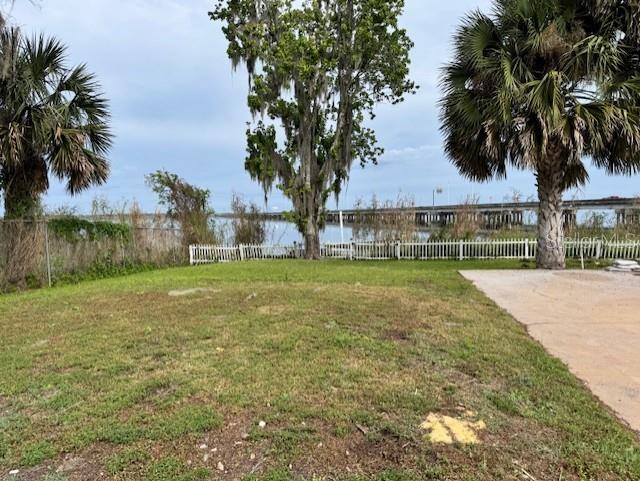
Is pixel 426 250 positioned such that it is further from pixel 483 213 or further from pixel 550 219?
pixel 550 219

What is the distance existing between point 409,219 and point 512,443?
14.0 metres

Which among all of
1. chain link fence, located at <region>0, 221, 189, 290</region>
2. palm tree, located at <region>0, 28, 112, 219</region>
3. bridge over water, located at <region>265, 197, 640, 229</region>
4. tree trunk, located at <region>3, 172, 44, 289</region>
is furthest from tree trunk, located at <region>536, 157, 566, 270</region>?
tree trunk, located at <region>3, 172, 44, 289</region>

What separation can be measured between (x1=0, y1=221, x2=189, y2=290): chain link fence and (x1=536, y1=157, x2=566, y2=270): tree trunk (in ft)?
39.0

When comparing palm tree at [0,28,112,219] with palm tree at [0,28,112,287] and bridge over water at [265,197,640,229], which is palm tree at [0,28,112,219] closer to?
palm tree at [0,28,112,287]

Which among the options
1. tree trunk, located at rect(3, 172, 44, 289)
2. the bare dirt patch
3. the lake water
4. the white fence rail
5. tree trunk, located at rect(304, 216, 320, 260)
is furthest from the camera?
the lake water

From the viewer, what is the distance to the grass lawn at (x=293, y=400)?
2.31 metres

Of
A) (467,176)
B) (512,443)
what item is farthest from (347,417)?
(467,176)

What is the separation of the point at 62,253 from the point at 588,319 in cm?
1163

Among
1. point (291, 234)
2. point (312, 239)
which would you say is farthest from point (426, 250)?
point (291, 234)

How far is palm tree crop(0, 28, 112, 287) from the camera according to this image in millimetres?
9086

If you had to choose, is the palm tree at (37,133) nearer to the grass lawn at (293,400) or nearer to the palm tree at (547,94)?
the grass lawn at (293,400)

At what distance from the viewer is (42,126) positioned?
9172 mm

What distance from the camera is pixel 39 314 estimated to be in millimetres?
6406

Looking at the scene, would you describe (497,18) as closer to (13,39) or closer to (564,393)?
(564,393)
